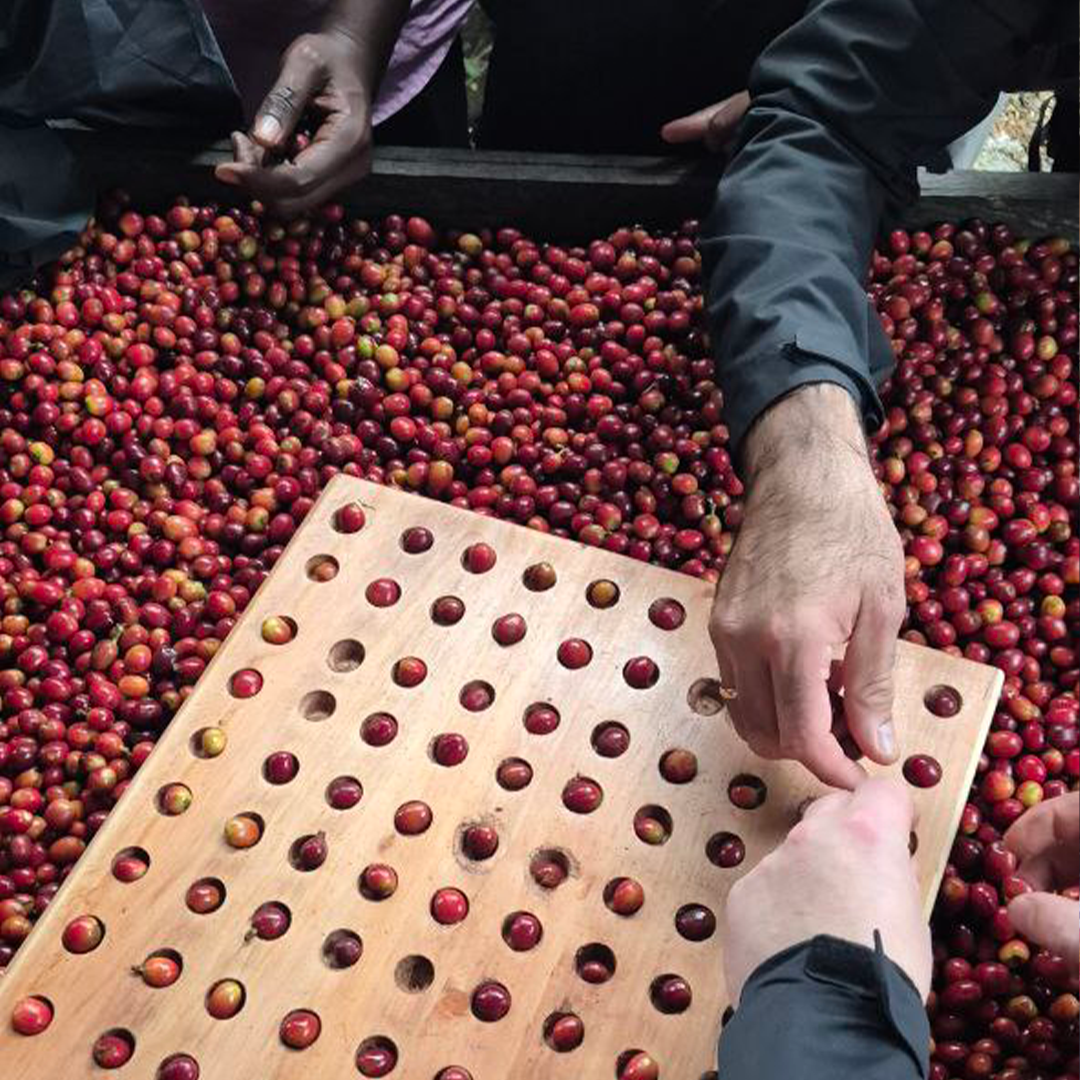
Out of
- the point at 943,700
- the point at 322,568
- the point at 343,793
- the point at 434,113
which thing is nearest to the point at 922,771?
the point at 943,700

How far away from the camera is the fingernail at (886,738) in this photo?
1.28 meters

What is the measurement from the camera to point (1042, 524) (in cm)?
184

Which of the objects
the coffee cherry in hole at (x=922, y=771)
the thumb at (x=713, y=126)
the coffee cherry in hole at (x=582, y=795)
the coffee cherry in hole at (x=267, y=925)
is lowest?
the coffee cherry in hole at (x=267, y=925)

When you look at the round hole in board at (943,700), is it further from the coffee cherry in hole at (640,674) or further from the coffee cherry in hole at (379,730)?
the coffee cherry in hole at (379,730)

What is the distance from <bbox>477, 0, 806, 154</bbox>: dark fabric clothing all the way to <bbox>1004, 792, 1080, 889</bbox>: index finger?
4.37 ft

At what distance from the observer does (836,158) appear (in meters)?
1.62

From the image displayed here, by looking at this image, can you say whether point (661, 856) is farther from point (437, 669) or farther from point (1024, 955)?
point (1024, 955)

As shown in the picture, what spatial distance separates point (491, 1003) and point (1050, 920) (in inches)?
22.0

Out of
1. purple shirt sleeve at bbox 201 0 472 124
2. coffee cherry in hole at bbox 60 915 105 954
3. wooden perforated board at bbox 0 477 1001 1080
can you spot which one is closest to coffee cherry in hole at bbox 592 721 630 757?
wooden perforated board at bbox 0 477 1001 1080

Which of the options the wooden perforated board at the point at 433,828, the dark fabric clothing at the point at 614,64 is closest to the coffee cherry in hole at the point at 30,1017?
the wooden perforated board at the point at 433,828

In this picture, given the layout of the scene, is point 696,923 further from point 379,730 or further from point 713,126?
point 713,126

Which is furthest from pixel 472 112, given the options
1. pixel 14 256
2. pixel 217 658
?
pixel 217 658

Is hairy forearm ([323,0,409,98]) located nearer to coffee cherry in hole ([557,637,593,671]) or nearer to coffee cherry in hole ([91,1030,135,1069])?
coffee cherry in hole ([557,637,593,671])

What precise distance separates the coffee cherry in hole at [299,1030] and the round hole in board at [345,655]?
411 mm
